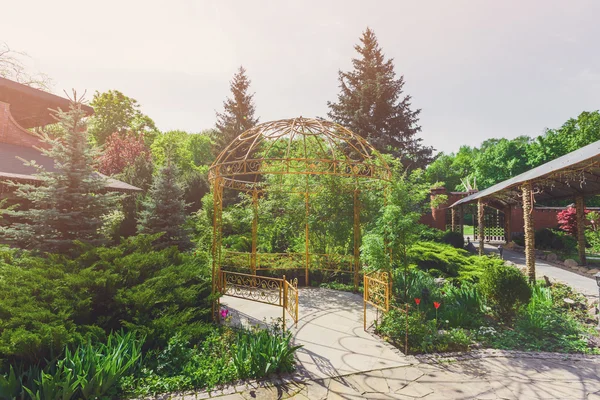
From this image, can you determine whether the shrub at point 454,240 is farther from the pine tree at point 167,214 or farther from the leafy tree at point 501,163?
the leafy tree at point 501,163

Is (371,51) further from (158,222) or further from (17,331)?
(17,331)

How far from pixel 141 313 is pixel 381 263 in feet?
14.5

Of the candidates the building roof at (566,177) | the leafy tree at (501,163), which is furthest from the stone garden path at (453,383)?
the leafy tree at (501,163)

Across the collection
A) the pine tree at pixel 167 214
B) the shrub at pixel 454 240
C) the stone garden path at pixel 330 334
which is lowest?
the stone garden path at pixel 330 334

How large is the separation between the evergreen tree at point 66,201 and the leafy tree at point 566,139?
36.4 metres

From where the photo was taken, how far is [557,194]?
48.2ft

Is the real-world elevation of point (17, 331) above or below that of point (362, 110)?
below

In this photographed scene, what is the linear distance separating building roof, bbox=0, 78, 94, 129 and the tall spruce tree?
14.0 m

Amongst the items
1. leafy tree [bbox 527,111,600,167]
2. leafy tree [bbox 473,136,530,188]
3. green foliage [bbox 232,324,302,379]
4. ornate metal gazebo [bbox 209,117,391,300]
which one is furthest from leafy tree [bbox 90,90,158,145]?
leafy tree [bbox 527,111,600,167]

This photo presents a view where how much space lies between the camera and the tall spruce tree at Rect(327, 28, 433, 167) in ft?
63.2

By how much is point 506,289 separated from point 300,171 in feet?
15.4

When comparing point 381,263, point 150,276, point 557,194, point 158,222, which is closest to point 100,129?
point 158,222

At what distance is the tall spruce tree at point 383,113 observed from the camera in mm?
19250

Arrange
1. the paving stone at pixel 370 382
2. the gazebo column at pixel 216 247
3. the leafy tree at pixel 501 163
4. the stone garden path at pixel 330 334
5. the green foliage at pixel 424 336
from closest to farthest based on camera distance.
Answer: the paving stone at pixel 370 382
the stone garden path at pixel 330 334
the green foliage at pixel 424 336
the gazebo column at pixel 216 247
the leafy tree at pixel 501 163
